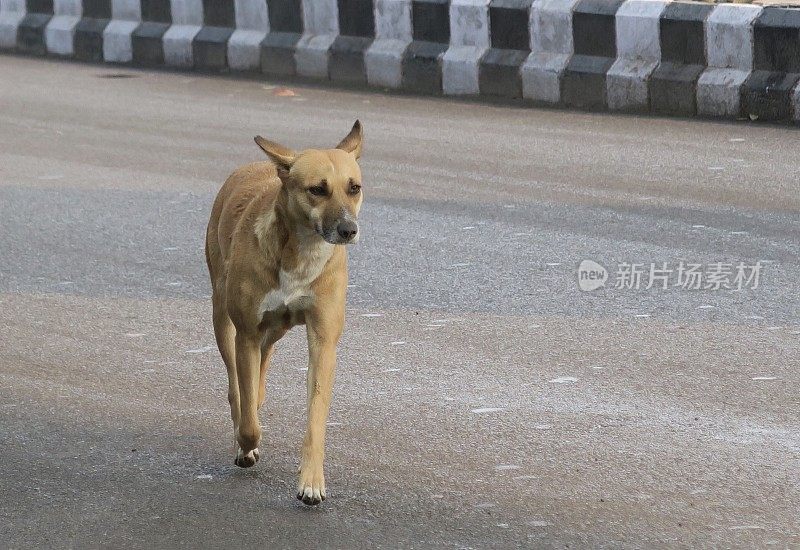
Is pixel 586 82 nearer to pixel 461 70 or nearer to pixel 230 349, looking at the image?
pixel 461 70

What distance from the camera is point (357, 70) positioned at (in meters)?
13.6

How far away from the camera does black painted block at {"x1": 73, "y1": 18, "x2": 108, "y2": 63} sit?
15.6 metres

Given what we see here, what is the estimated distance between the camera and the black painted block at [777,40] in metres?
11.1

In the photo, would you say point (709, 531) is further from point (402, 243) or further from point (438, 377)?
point (402, 243)

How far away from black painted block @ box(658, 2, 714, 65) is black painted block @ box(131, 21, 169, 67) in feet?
17.1

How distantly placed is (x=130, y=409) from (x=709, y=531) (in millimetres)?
2189

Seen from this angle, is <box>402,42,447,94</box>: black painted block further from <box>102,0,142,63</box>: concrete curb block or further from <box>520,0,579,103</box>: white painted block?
<box>102,0,142,63</box>: concrete curb block

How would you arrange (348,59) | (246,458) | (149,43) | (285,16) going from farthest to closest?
(149,43)
(285,16)
(348,59)
(246,458)

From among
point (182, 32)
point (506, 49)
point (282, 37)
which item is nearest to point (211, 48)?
point (182, 32)

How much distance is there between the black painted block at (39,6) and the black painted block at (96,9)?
1.56 feet

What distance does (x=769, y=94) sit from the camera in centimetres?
1111

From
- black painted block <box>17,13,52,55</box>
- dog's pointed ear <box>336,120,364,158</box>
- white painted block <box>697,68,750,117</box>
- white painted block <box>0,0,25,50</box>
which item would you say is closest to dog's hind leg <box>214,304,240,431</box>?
dog's pointed ear <box>336,120,364,158</box>

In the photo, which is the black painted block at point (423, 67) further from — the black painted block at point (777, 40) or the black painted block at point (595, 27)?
the black painted block at point (777, 40)

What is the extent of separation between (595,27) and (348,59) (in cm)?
236
